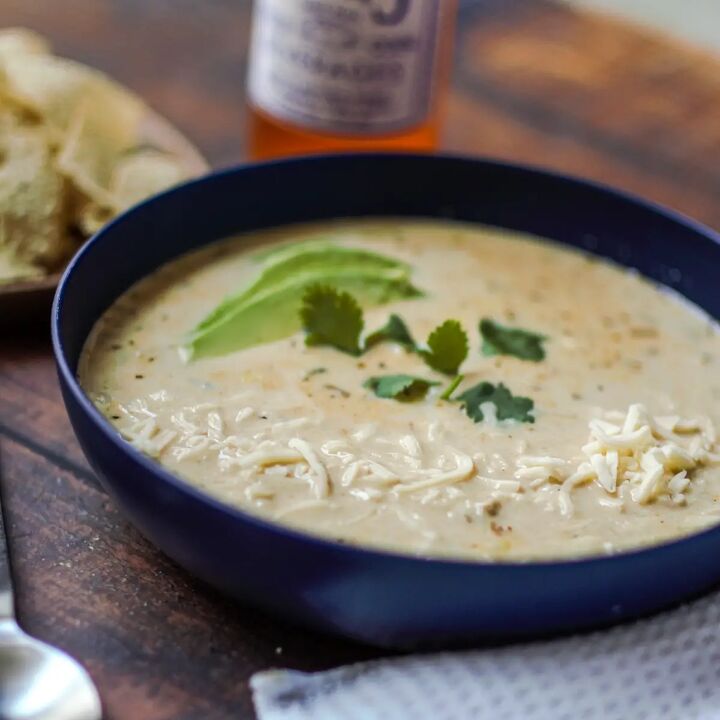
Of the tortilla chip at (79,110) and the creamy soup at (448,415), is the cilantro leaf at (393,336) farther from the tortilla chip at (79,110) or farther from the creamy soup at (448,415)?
the tortilla chip at (79,110)

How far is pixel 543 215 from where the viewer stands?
5.09ft

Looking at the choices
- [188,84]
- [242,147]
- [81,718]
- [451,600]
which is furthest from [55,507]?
[188,84]

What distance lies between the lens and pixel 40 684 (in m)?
0.92

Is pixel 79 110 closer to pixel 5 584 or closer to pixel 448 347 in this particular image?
pixel 448 347

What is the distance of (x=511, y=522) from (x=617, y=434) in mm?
169

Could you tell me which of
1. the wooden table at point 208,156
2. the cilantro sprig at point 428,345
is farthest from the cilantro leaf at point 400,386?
the wooden table at point 208,156

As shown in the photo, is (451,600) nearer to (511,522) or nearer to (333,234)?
(511,522)

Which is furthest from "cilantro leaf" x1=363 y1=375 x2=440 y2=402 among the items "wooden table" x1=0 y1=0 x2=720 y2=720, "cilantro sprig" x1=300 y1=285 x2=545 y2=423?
"wooden table" x1=0 y1=0 x2=720 y2=720

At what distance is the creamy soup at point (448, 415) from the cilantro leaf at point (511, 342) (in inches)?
0.4

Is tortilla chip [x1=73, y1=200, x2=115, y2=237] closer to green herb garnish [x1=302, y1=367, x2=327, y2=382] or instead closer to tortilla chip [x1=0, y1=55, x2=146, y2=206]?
tortilla chip [x1=0, y1=55, x2=146, y2=206]

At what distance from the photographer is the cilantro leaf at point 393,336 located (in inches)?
51.0

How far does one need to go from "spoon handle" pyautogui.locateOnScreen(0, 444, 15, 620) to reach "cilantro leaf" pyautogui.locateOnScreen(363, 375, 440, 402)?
357mm

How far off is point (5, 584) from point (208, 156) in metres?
0.93

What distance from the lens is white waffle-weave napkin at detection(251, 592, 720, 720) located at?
3.11ft
